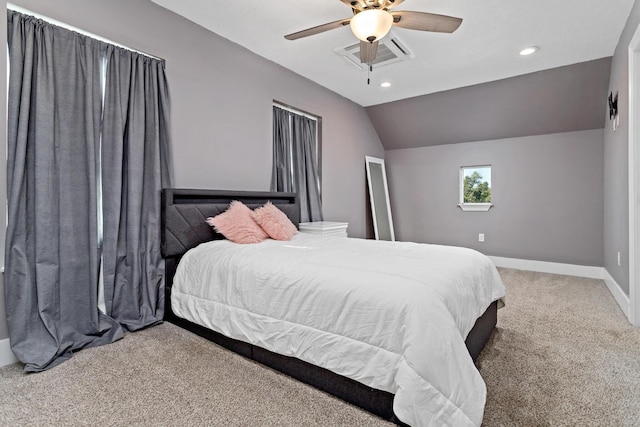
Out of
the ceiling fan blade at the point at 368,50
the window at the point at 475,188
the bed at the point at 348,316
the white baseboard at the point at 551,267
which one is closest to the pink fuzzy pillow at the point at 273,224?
the bed at the point at 348,316

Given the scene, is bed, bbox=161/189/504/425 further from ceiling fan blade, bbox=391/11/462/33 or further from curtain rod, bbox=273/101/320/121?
curtain rod, bbox=273/101/320/121

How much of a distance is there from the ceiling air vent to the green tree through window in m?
2.53

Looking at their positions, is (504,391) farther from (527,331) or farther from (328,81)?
(328,81)

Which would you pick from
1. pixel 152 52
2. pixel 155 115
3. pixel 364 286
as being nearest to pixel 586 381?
pixel 364 286

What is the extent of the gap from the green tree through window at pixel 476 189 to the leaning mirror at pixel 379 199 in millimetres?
1259

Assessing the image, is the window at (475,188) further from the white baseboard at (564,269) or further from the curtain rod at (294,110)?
the curtain rod at (294,110)

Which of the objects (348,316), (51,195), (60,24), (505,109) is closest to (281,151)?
(60,24)

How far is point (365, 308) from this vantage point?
4.68 feet

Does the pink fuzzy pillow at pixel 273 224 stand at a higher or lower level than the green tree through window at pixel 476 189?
lower

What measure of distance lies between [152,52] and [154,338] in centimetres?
217

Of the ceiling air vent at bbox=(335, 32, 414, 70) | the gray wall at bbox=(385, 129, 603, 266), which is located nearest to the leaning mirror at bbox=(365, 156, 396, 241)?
the gray wall at bbox=(385, 129, 603, 266)

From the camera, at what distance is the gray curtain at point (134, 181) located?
227 cm

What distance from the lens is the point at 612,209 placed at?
3.49m

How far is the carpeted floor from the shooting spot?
142 cm
